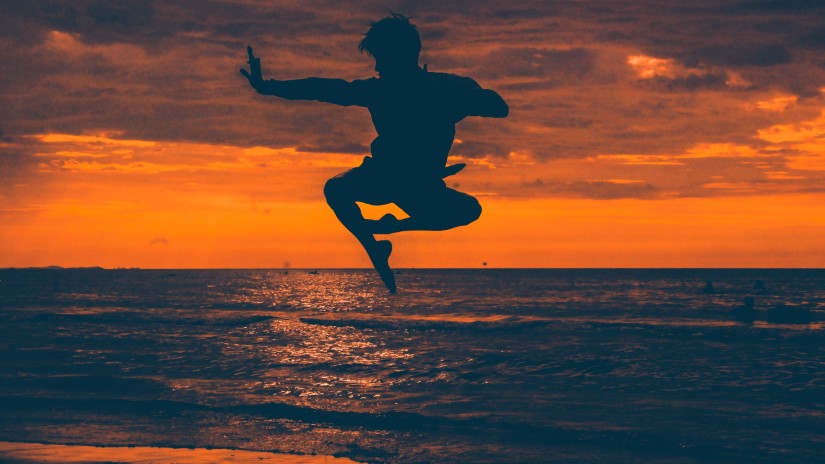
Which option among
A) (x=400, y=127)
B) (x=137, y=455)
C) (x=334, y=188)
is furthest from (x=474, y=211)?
(x=137, y=455)

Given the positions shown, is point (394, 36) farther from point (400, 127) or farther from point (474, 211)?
point (474, 211)

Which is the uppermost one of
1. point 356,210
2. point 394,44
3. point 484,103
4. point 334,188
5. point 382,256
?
point 394,44

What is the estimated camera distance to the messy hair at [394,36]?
434 cm

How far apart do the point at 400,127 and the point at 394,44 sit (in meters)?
0.48

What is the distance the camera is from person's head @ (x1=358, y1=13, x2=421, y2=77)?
4.34 metres

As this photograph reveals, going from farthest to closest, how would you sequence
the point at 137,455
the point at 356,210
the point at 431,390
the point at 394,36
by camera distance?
the point at 431,390 → the point at 137,455 → the point at 356,210 → the point at 394,36

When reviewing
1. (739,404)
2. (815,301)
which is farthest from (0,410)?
(815,301)

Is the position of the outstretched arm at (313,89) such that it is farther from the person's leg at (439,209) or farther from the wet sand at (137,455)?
the wet sand at (137,455)

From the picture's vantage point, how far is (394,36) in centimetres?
434

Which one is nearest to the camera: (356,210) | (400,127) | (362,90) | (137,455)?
(362,90)

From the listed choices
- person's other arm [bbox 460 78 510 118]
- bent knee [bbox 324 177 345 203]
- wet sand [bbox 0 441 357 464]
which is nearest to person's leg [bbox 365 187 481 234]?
bent knee [bbox 324 177 345 203]

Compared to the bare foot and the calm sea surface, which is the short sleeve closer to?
the bare foot

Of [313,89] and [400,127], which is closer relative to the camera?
[313,89]

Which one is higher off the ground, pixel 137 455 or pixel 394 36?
pixel 394 36
